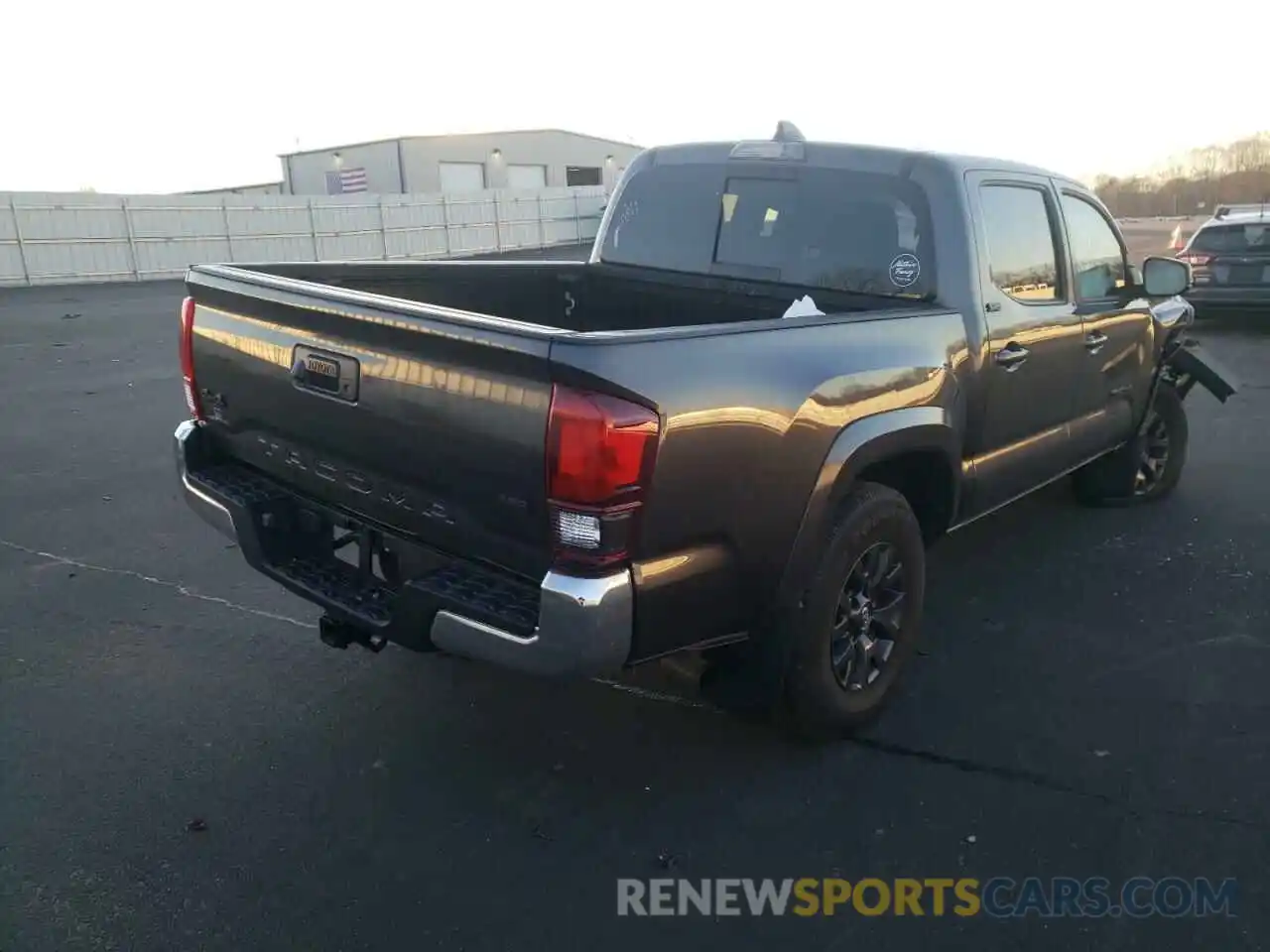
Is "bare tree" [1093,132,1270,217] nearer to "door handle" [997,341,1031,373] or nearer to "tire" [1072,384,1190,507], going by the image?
"tire" [1072,384,1190,507]

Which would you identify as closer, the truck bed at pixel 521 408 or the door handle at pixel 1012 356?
the truck bed at pixel 521 408

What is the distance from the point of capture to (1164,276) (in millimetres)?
5133

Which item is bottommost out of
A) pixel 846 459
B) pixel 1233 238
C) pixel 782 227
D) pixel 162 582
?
pixel 162 582

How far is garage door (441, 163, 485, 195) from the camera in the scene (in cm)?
4650

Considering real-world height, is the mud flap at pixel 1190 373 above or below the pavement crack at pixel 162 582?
above

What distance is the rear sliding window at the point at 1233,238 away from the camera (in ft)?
40.4

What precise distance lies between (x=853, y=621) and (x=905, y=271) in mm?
1411

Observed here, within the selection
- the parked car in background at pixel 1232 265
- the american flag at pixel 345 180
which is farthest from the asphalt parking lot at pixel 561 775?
the american flag at pixel 345 180

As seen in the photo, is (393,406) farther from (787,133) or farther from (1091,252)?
(1091,252)

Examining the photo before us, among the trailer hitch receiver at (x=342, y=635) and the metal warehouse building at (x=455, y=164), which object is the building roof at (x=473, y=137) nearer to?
the metal warehouse building at (x=455, y=164)

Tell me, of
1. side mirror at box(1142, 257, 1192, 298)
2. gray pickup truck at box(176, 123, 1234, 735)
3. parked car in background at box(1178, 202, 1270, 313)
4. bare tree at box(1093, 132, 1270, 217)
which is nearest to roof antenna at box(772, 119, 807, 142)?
gray pickup truck at box(176, 123, 1234, 735)

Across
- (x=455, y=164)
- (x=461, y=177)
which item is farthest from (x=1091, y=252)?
(x=461, y=177)

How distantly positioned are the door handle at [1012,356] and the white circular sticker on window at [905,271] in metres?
0.47

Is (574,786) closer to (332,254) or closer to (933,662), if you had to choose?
(933,662)
